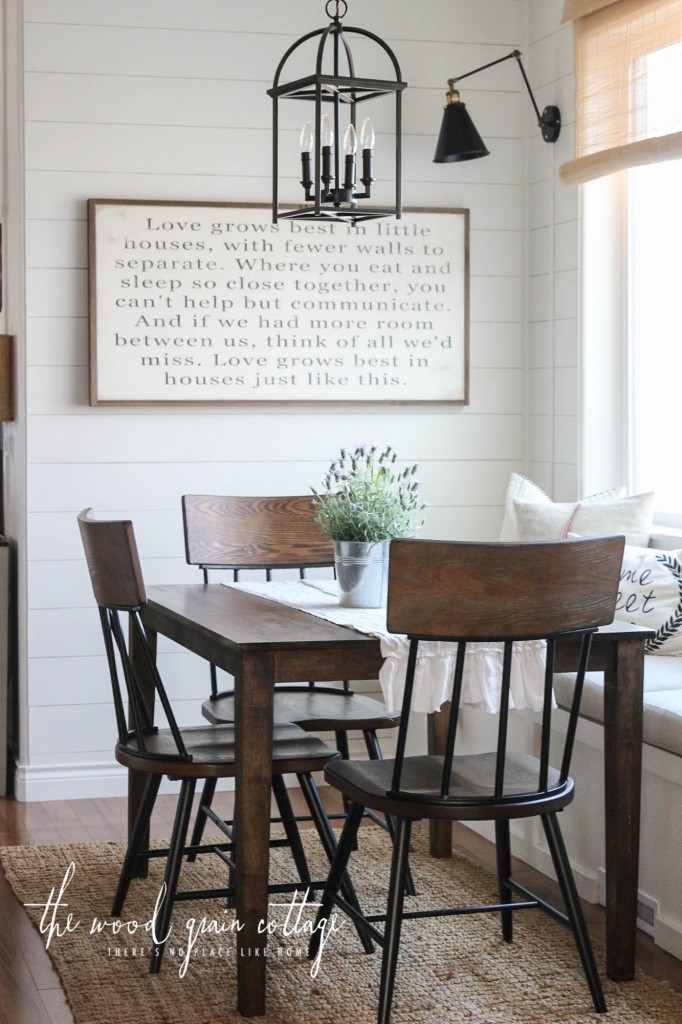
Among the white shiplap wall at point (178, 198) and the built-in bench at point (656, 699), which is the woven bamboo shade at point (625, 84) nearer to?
the white shiplap wall at point (178, 198)

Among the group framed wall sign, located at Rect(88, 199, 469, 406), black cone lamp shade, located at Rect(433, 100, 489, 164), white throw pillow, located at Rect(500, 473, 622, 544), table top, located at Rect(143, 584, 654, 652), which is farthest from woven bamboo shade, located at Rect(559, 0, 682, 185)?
table top, located at Rect(143, 584, 654, 652)

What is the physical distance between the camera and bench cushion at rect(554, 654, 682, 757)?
278 centimetres

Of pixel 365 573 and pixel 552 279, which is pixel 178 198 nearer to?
pixel 552 279

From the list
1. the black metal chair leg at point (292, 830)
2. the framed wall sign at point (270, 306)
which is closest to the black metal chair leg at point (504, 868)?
the black metal chair leg at point (292, 830)

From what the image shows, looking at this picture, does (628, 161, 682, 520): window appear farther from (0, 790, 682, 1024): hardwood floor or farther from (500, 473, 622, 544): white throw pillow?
(0, 790, 682, 1024): hardwood floor

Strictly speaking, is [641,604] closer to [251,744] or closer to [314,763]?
[314,763]

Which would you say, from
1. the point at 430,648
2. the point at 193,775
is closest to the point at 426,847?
the point at 193,775

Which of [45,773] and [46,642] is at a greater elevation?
[46,642]

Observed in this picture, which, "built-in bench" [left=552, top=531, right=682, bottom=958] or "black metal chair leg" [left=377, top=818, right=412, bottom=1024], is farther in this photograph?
"built-in bench" [left=552, top=531, right=682, bottom=958]

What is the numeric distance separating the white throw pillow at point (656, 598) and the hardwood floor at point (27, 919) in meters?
0.70

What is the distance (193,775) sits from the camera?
2615mm

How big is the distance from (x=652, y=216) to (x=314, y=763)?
2163mm

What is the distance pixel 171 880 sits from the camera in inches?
105

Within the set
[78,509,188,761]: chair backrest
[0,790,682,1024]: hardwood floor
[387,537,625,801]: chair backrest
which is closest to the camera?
[387,537,625,801]: chair backrest
